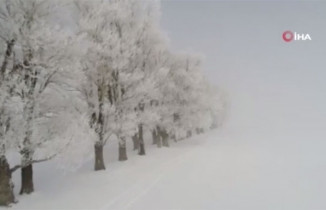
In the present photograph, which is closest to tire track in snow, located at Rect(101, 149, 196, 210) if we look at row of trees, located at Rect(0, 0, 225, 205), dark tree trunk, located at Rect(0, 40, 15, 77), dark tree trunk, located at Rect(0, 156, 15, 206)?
row of trees, located at Rect(0, 0, 225, 205)

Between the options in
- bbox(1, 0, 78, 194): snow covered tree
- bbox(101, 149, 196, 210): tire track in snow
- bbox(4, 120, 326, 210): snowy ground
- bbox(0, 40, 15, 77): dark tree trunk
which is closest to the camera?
bbox(4, 120, 326, 210): snowy ground

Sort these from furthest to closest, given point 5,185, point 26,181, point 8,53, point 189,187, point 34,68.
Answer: point 26,181 → point 189,187 → point 34,68 → point 8,53 → point 5,185

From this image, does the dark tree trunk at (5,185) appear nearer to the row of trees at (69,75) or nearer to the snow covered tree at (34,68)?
the row of trees at (69,75)

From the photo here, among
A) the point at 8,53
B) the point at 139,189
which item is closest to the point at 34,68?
the point at 8,53

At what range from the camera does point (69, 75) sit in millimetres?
13039

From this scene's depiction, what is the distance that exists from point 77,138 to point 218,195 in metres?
5.99

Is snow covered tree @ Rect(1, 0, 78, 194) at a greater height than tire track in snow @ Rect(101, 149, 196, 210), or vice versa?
snow covered tree @ Rect(1, 0, 78, 194)

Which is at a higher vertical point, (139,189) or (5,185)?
(5,185)

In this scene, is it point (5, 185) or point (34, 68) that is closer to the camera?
point (5, 185)

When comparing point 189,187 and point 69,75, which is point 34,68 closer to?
point 69,75

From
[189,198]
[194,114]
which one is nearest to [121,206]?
[189,198]

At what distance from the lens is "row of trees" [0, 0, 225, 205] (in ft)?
37.2

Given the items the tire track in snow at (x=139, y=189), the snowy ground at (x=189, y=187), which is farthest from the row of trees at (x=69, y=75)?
the tire track in snow at (x=139, y=189)

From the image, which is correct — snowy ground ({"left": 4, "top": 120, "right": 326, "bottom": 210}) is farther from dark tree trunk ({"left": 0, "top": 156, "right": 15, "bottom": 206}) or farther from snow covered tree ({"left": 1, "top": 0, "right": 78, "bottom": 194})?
snow covered tree ({"left": 1, "top": 0, "right": 78, "bottom": 194})
